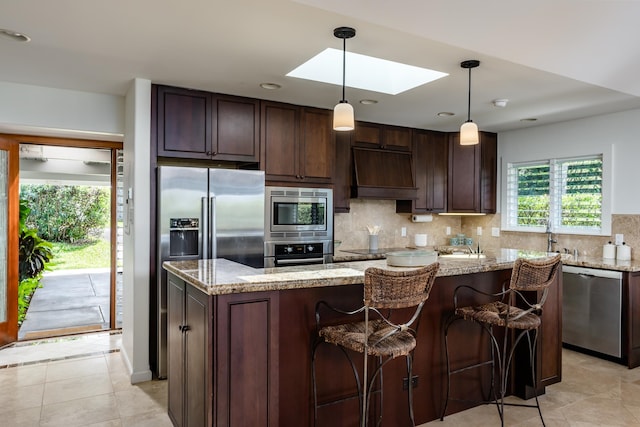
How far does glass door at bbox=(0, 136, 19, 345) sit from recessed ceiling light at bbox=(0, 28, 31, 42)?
77.5 inches

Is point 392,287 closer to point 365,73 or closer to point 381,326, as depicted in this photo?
point 381,326

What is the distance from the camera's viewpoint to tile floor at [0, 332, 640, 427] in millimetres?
2871

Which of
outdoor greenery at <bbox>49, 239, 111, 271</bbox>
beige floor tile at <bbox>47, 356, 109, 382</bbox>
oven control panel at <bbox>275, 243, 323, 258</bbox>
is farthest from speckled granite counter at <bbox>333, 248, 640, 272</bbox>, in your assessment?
outdoor greenery at <bbox>49, 239, 111, 271</bbox>

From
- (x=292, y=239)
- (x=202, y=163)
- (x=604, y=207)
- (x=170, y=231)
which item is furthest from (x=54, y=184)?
(x=604, y=207)

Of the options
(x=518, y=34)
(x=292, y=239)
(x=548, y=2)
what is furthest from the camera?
(x=292, y=239)

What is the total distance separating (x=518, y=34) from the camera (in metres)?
2.76

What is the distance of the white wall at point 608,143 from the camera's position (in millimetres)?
4340

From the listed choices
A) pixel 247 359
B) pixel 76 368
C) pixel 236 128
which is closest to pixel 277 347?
pixel 247 359

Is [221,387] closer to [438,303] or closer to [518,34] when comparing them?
[438,303]

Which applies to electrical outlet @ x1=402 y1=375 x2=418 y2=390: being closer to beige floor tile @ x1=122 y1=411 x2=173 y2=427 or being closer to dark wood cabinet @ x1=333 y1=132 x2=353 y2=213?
beige floor tile @ x1=122 y1=411 x2=173 y2=427

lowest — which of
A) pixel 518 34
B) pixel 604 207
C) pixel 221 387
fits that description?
pixel 221 387

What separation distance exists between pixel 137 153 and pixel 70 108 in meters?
0.92

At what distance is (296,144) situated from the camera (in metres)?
4.37

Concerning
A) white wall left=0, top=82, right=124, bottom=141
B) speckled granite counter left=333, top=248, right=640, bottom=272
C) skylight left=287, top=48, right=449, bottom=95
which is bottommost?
speckled granite counter left=333, top=248, right=640, bottom=272
